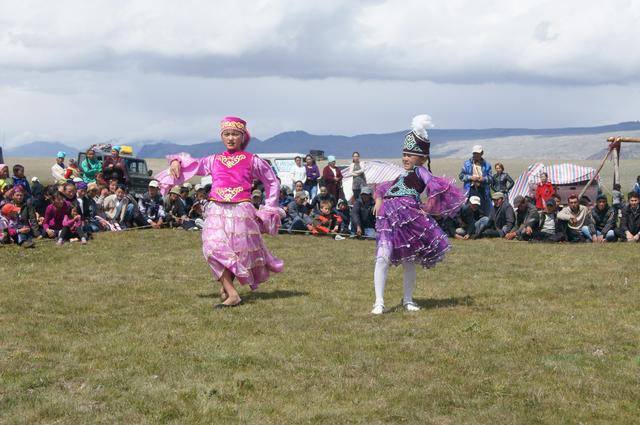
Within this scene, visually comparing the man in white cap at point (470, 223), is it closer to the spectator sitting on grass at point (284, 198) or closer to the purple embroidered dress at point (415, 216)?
the spectator sitting on grass at point (284, 198)

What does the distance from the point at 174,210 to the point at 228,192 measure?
11265 millimetres

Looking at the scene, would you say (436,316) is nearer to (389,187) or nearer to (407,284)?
(407,284)

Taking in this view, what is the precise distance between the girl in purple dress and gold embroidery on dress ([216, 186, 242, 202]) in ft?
6.62

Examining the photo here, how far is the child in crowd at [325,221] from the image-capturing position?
2300 centimetres

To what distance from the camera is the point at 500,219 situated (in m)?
22.5

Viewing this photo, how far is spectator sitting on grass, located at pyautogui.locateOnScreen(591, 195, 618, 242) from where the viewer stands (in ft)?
70.0

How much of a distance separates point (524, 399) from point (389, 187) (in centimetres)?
489

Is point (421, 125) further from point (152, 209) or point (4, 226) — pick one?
point (152, 209)

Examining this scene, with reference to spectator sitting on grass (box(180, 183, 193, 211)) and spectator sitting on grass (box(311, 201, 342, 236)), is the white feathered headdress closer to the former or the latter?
spectator sitting on grass (box(311, 201, 342, 236))

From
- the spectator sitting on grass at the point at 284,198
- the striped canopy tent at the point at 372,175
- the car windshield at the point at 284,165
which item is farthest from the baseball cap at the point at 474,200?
the car windshield at the point at 284,165

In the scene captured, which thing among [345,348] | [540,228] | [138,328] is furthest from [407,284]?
[540,228]

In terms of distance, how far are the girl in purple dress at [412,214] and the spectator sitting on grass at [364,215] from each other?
10.6m

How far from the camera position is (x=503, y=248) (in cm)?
2025

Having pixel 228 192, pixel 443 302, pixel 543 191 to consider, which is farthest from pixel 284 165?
pixel 443 302
